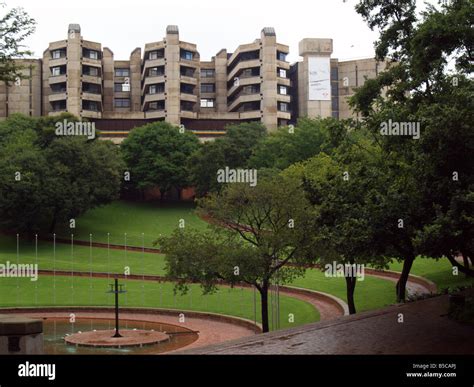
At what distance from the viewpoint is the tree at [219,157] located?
245 ft

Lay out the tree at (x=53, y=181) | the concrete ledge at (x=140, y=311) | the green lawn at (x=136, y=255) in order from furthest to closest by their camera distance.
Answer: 1. the tree at (x=53, y=181)
2. the green lawn at (x=136, y=255)
3. the concrete ledge at (x=140, y=311)

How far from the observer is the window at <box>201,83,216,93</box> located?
105 meters

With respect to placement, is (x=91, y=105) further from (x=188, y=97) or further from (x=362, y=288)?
(x=362, y=288)

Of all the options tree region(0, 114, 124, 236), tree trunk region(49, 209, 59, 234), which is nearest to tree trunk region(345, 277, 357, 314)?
tree region(0, 114, 124, 236)

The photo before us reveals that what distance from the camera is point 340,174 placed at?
91.5 ft

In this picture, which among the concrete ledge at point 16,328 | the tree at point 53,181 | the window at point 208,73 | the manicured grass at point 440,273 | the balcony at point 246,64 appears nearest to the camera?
the concrete ledge at point 16,328

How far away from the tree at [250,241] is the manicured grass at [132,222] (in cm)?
3026

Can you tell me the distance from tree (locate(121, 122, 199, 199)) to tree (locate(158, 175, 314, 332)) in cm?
4603

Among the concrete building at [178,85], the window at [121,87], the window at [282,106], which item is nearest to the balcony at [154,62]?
the concrete building at [178,85]

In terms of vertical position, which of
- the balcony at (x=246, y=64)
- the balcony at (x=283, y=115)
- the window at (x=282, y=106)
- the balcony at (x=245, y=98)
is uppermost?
the balcony at (x=246, y=64)

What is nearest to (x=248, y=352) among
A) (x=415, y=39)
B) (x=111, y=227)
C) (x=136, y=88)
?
(x=415, y=39)

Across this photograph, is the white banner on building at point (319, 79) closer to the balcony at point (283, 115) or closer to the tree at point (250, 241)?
the balcony at point (283, 115)

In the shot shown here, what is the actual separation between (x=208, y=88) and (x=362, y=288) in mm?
69860
